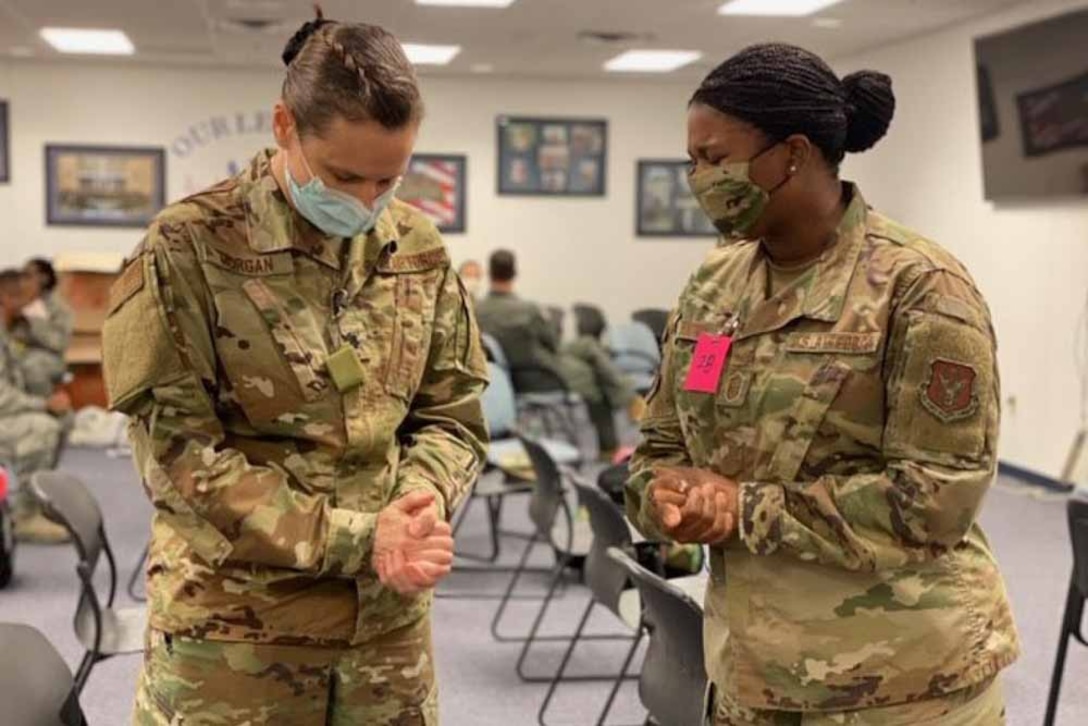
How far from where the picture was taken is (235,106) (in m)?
10.9

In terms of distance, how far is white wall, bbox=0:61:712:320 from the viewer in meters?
10.6

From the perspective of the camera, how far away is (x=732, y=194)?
1.60 metres

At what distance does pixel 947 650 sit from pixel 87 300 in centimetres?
871

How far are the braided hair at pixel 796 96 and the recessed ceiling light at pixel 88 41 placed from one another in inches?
323

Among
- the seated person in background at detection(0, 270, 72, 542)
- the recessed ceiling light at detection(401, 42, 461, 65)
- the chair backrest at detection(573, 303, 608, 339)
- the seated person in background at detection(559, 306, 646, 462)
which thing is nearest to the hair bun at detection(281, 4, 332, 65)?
the seated person in background at detection(0, 270, 72, 542)

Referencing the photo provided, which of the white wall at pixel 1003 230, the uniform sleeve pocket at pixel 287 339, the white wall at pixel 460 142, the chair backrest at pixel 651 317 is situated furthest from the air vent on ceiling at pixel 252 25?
the uniform sleeve pocket at pixel 287 339

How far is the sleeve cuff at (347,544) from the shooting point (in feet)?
5.13

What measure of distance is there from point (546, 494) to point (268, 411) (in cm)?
297

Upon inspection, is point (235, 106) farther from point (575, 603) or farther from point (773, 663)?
point (773, 663)

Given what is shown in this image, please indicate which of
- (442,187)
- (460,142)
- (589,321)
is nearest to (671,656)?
(589,321)

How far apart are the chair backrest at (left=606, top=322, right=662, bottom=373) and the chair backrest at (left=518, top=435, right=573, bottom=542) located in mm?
4666

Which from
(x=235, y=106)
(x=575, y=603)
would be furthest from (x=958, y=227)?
(x=235, y=106)

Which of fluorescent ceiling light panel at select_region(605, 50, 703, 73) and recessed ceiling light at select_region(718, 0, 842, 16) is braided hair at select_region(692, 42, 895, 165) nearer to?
recessed ceiling light at select_region(718, 0, 842, 16)

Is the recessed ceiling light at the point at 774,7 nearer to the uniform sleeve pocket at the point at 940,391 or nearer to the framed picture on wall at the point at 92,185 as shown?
the framed picture on wall at the point at 92,185
